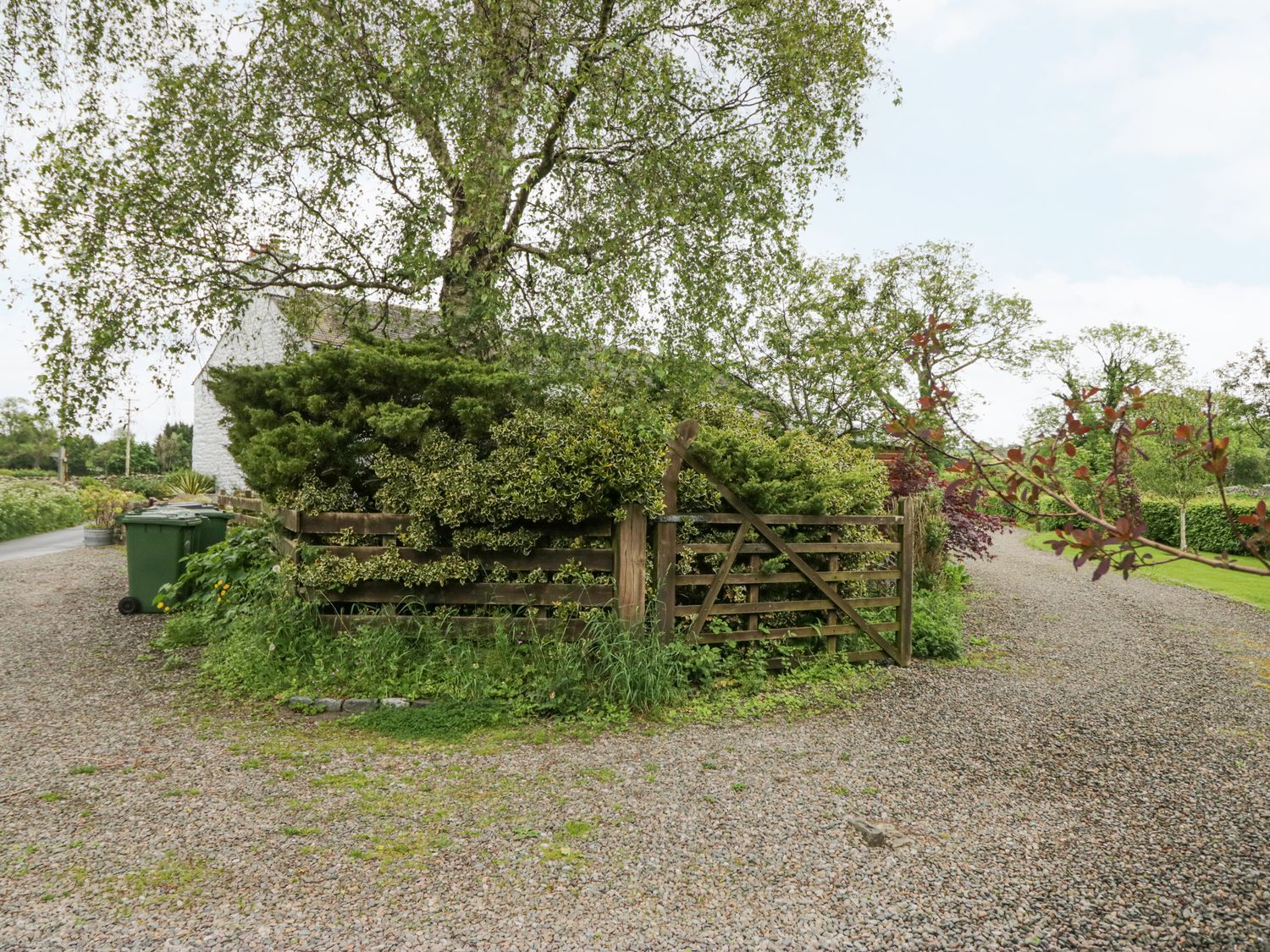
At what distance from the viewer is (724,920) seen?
2.73 metres

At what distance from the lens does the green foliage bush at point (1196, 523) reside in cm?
1939

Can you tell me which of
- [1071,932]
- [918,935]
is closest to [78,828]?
[918,935]

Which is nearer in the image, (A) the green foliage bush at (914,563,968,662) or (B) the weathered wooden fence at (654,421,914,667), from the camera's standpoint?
(B) the weathered wooden fence at (654,421,914,667)

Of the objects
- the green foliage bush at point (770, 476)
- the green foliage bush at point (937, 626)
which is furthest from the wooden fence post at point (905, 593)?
the green foliage bush at point (770, 476)

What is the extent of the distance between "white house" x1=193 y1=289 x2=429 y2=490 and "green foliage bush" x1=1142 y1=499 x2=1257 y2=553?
829 inches

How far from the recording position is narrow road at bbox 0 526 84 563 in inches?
516

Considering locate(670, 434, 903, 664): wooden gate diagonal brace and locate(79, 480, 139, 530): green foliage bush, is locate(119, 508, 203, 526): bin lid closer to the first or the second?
locate(670, 434, 903, 664): wooden gate diagonal brace

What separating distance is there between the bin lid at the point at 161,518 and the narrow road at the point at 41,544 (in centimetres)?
671

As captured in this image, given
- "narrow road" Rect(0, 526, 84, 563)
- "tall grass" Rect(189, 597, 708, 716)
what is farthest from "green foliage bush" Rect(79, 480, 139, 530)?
"tall grass" Rect(189, 597, 708, 716)

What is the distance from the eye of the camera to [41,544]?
48.4 feet

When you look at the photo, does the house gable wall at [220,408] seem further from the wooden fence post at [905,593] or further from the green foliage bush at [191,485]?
the wooden fence post at [905,593]

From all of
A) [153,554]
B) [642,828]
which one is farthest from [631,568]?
[153,554]

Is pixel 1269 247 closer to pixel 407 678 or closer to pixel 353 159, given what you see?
pixel 407 678

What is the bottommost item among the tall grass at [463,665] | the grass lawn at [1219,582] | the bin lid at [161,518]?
the grass lawn at [1219,582]
